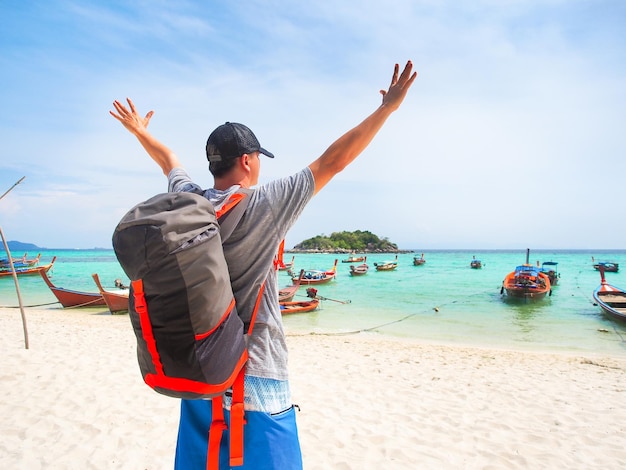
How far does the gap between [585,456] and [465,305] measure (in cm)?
2017

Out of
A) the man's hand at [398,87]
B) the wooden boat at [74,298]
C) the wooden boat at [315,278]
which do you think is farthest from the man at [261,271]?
the wooden boat at [315,278]

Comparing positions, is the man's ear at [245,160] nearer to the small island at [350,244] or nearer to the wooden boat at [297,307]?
the wooden boat at [297,307]

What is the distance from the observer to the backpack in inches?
43.1

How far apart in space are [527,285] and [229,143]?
83.9ft

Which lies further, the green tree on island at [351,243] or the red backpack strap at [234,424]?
the green tree on island at [351,243]

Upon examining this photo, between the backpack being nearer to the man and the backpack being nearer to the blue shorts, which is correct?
the man

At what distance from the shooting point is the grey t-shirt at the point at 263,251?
137 cm

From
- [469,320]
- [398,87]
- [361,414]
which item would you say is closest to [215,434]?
[398,87]

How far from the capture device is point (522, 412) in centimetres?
570

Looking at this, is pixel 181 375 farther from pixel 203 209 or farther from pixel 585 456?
pixel 585 456

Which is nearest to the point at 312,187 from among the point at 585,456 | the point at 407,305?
the point at 585,456

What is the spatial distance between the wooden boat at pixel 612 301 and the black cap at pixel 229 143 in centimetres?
1860

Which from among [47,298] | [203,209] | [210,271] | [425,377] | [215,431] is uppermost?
[203,209]

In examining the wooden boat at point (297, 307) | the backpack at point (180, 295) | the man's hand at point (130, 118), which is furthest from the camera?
the wooden boat at point (297, 307)
